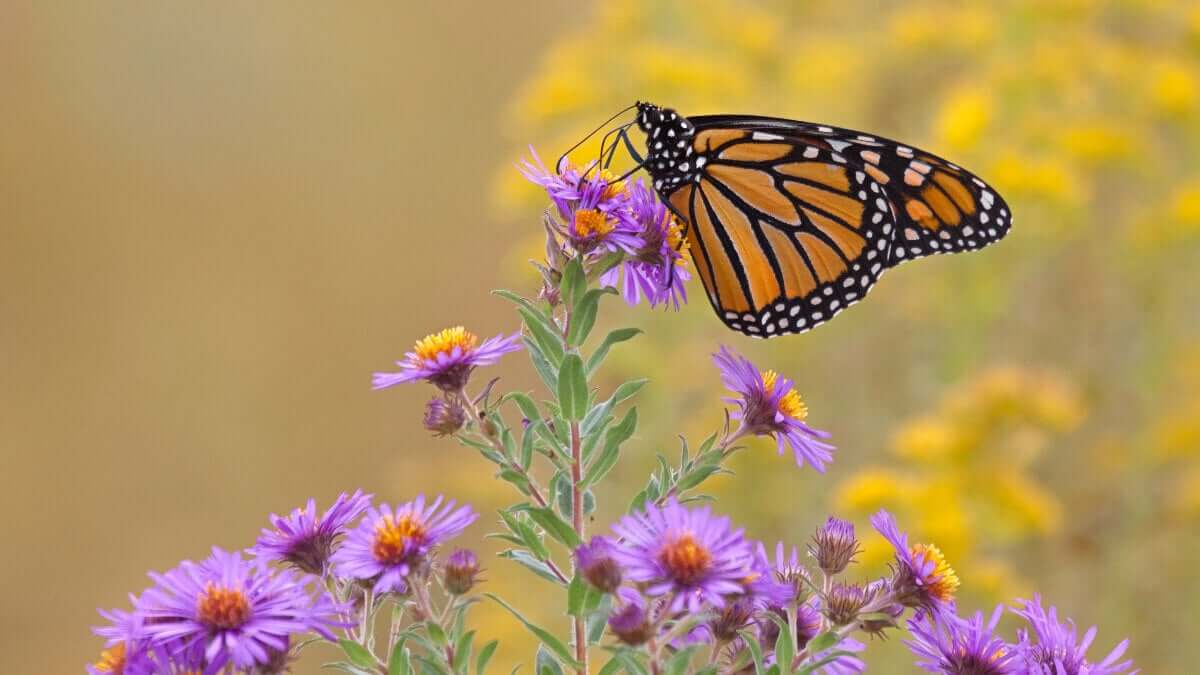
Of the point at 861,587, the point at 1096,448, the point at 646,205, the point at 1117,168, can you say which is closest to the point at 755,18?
the point at 1117,168

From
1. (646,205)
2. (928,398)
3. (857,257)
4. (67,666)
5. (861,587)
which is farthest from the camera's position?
(67,666)

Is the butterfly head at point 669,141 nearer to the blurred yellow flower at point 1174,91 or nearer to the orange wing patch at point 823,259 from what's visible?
the orange wing patch at point 823,259

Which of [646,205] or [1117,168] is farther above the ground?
[1117,168]

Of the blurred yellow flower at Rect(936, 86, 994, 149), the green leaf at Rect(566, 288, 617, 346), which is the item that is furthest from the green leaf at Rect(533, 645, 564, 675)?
the blurred yellow flower at Rect(936, 86, 994, 149)

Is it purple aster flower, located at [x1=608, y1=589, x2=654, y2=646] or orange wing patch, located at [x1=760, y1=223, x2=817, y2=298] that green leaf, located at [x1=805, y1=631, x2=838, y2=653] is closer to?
purple aster flower, located at [x1=608, y1=589, x2=654, y2=646]

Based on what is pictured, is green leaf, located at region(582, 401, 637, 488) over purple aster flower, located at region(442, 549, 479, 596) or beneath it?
over

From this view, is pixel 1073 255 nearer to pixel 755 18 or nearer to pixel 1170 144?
pixel 1170 144

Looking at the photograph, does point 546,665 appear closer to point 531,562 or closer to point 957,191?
point 531,562
